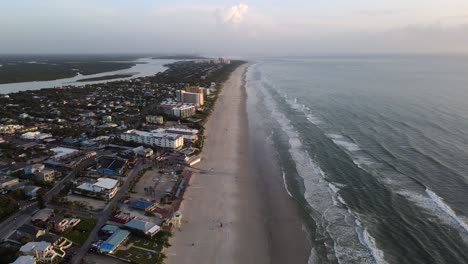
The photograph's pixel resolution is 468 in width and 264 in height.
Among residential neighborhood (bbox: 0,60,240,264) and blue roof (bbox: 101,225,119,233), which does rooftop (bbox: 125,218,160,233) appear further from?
blue roof (bbox: 101,225,119,233)

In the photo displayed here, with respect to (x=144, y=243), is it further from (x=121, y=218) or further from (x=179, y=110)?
(x=179, y=110)

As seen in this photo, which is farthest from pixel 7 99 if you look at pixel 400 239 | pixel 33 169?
pixel 400 239

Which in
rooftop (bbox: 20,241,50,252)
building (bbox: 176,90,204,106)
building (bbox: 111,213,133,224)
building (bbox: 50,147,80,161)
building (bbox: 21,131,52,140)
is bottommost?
building (bbox: 111,213,133,224)

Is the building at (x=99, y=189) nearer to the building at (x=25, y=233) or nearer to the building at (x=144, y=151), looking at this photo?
the building at (x=25, y=233)

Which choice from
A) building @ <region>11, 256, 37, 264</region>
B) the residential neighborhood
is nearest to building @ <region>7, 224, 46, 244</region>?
the residential neighborhood

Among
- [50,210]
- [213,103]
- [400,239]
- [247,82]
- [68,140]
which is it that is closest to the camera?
[400,239]

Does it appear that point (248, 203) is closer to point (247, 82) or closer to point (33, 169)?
point (33, 169)
